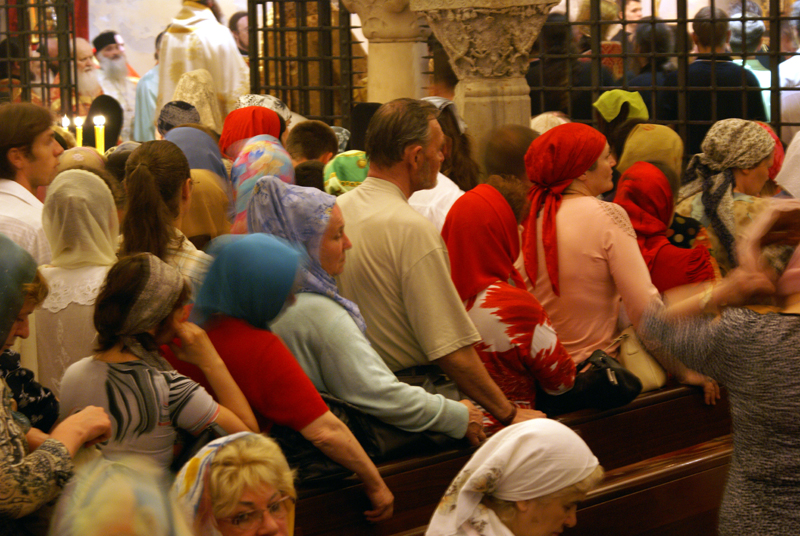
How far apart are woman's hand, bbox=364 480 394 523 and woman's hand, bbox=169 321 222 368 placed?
55cm

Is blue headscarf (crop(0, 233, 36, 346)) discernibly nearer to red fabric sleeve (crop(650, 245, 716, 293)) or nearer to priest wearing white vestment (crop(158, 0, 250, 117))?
red fabric sleeve (crop(650, 245, 716, 293))

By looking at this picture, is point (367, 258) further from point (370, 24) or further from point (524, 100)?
point (370, 24)

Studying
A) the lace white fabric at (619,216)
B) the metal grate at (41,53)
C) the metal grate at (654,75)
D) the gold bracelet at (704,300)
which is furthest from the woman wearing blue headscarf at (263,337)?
the metal grate at (41,53)

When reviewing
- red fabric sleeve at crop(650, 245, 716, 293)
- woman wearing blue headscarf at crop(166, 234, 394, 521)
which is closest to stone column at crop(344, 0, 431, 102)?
red fabric sleeve at crop(650, 245, 716, 293)

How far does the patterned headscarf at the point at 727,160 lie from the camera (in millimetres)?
4336

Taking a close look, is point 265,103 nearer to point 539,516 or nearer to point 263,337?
point 263,337

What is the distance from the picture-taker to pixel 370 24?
7.15 m

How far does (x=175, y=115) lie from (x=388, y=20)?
2.31 meters

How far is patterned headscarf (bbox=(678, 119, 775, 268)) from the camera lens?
171 inches

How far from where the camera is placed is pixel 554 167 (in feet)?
10.8

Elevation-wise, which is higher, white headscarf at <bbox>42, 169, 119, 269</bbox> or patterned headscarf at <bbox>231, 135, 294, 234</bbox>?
patterned headscarf at <bbox>231, 135, 294, 234</bbox>

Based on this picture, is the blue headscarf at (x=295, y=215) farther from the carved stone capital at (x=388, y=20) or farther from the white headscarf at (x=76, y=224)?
the carved stone capital at (x=388, y=20)

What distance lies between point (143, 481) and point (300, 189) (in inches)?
60.2

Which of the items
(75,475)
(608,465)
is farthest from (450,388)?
(75,475)
